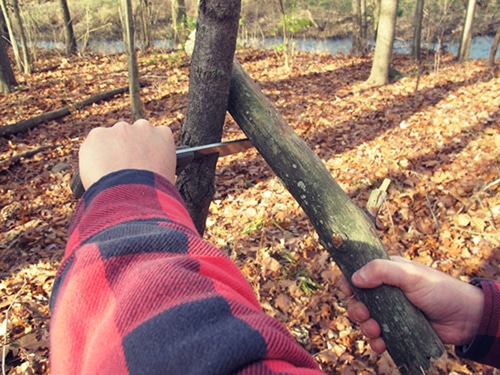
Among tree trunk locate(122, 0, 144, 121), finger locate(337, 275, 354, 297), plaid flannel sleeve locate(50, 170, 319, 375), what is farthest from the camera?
tree trunk locate(122, 0, 144, 121)

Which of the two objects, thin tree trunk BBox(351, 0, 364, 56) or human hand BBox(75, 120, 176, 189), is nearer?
human hand BBox(75, 120, 176, 189)

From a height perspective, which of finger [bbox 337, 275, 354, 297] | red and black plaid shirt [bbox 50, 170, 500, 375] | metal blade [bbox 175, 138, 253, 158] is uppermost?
red and black plaid shirt [bbox 50, 170, 500, 375]

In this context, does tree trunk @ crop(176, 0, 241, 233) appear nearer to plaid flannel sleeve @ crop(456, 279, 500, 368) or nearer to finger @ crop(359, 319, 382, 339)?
finger @ crop(359, 319, 382, 339)

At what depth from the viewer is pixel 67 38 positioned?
47.1 ft

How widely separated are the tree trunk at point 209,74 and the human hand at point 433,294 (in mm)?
1013

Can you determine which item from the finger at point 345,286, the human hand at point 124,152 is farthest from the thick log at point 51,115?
the finger at point 345,286

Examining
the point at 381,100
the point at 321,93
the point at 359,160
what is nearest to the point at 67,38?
the point at 321,93

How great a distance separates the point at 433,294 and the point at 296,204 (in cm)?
304

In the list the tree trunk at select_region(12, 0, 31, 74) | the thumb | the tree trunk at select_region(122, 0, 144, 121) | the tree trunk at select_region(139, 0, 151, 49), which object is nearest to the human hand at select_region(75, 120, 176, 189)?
the thumb

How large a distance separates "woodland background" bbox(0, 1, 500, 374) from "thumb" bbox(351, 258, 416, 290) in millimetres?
339

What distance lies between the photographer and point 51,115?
26.7ft

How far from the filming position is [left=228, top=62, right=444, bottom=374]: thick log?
145cm

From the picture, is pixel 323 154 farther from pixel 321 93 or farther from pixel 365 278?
pixel 365 278

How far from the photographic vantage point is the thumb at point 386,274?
144 cm
